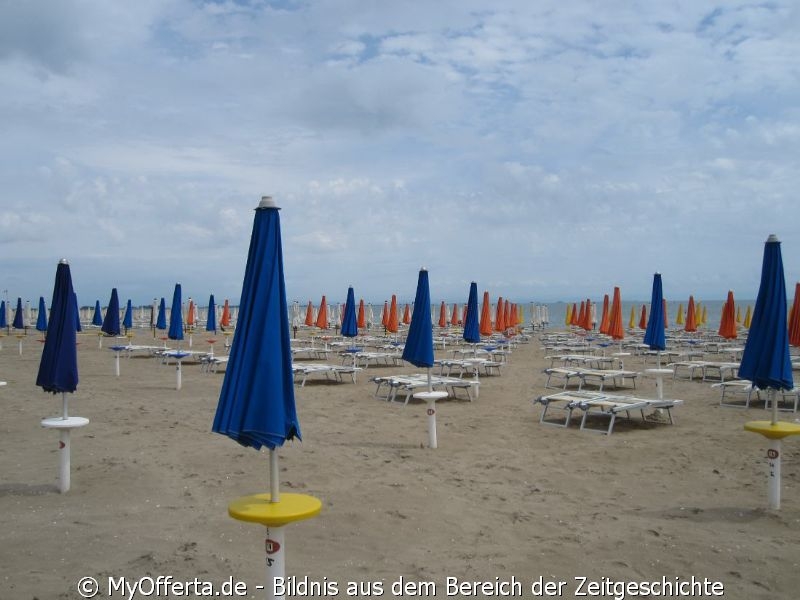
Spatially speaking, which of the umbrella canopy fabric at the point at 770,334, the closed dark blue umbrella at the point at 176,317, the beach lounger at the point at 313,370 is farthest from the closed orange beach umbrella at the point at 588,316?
the umbrella canopy fabric at the point at 770,334

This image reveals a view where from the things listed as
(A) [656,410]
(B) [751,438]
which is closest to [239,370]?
(B) [751,438]

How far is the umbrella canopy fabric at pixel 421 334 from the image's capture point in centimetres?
846

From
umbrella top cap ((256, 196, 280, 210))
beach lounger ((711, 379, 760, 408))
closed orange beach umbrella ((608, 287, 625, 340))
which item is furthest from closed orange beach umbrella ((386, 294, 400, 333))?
umbrella top cap ((256, 196, 280, 210))

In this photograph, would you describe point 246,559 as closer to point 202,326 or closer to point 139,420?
point 139,420

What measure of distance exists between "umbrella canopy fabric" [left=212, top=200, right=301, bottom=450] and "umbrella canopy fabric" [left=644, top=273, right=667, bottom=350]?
931 centimetres

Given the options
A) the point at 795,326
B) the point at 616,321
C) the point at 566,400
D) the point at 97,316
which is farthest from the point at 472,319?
the point at 97,316

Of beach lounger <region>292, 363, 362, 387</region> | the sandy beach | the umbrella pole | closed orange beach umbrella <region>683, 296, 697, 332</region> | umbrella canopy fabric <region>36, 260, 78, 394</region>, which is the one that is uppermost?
closed orange beach umbrella <region>683, 296, 697, 332</region>

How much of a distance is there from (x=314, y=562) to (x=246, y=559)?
Answer: 498 mm

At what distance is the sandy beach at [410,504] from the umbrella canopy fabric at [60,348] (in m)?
1.07

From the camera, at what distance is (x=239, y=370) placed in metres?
3.33

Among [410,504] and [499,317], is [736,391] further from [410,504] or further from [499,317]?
[499,317]

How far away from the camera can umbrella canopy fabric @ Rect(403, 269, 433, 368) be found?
846 cm

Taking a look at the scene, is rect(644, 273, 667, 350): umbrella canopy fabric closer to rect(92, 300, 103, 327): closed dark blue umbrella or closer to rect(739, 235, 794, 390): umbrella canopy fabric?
rect(739, 235, 794, 390): umbrella canopy fabric

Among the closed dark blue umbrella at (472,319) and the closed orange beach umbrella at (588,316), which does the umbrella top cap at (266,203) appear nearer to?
the closed dark blue umbrella at (472,319)
